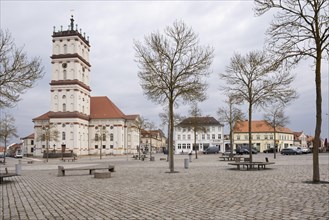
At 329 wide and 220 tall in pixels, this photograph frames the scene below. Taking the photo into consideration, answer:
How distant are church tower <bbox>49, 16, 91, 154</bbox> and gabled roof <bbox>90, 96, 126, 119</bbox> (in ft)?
36.9

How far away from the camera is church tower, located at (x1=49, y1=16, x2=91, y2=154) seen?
8356 centimetres

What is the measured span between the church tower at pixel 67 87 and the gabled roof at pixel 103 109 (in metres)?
11.3

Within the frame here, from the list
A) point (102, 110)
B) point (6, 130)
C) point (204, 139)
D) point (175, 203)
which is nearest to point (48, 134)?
point (6, 130)

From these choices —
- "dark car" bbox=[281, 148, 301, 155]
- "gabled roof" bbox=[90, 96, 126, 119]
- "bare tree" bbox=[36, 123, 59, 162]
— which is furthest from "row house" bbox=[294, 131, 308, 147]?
"bare tree" bbox=[36, 123, 59, 162]

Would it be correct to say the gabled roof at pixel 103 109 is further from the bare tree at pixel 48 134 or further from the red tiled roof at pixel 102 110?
the bare tree at pixel 48 134

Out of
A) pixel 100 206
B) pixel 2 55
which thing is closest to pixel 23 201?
pixel 100 206

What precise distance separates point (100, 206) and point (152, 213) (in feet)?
6.42

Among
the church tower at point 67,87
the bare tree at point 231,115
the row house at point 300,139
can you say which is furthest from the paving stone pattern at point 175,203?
the row house at point 300,139

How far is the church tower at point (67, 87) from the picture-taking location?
83.6 metres

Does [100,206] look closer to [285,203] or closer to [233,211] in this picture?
[233,211]

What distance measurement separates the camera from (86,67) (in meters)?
91.1

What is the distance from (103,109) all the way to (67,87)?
697 inches

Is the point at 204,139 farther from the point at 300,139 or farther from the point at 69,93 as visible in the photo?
the point at 300,139

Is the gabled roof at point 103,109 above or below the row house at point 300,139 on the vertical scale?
above
